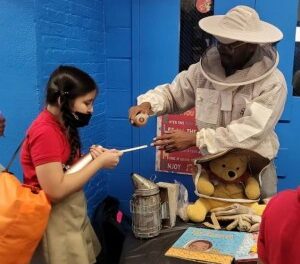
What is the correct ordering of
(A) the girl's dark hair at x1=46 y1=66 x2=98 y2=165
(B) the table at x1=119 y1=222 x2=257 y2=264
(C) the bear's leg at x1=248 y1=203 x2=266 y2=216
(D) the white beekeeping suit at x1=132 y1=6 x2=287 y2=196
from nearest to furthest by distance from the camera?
(A) the girl's dark hair at x1=46 y1=66 x2=98 y2=165
(B) the table at x1=119 y1=222 x2=257 y2=264
(D) the white beekeeping suit at x1=132 y1=6 x2=287 y2=196
(C) the bear's leg at x1=248 y1=203 x2=266 y2=216

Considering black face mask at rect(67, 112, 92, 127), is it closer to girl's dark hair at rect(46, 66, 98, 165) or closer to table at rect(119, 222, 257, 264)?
girl's dark hair at rect(46, 66, 98, 165)

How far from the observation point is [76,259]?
1.50 metres

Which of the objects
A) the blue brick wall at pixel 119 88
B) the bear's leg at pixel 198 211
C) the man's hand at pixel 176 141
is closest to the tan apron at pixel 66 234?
the man's hand at pixel 176 141

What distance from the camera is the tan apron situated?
1472 mm

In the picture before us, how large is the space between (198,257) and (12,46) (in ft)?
4.10

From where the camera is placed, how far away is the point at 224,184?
1913mm

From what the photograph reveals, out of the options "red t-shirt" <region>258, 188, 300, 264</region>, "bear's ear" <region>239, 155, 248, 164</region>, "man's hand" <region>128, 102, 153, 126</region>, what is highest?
"man's hand" <region>128, 102, 153, 126</region>

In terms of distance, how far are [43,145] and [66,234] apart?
0.35m

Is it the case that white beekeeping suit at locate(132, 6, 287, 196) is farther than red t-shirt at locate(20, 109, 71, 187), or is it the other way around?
white beekeeping suit at locate(132, 6, 287, 196)

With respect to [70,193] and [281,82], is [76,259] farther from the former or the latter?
[281,82]

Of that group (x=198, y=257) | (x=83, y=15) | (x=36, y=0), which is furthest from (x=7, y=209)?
(x=83, y=15)

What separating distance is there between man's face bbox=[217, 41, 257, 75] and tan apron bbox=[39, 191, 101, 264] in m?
0.86

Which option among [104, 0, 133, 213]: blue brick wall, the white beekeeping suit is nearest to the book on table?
the white beekeeping suit

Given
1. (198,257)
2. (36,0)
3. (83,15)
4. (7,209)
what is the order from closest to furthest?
(7,209) < (198,257) < (36,0) < (83,15)
